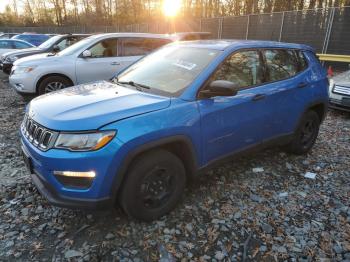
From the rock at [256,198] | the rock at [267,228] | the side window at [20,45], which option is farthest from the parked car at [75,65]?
the side window at [20,45]

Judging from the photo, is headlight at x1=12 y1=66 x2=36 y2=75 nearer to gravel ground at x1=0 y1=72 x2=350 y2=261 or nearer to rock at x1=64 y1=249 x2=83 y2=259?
gravel ground at x1=0 y1=72 x2=350 y2=261

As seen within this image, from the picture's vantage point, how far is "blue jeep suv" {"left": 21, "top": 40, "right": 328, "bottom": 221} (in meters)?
2.53

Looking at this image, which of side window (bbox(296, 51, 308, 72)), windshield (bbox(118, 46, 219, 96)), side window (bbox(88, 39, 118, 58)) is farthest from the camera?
side window (bbox(88, 39, 118, 58))

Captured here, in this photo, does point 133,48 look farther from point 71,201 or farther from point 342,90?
point 71,201

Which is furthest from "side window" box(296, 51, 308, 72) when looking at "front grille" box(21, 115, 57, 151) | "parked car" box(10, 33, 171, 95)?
"parked car" box(10, 33, 171, 95)

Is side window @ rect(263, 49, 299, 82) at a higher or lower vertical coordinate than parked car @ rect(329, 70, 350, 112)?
higher

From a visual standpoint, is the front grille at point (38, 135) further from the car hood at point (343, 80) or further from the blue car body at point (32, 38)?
the blue car body at point (32, 38)

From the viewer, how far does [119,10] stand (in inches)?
1847

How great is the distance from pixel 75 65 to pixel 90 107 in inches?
192

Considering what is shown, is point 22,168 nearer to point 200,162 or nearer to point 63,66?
point 200,162

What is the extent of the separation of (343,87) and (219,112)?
5.16m

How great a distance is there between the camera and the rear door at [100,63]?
7.31 m

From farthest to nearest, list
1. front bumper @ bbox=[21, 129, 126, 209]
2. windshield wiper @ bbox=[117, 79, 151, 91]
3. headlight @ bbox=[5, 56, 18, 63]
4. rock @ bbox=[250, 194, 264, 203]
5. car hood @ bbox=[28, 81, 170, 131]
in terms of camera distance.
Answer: headlight @ bbox=[5, 56, 18, 63] → rock @ bbox=[250, 194, 264, 203] → windshield wiper @ bbox=[117, 79, 151, 91] → car hood @ bbox=[28, 81, 170, 131] → front bumper @ bbox=[21, 129, 126, 209]

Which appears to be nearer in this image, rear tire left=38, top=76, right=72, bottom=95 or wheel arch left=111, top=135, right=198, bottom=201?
wheel arch left=111, top=135, right=198, bottom=201
